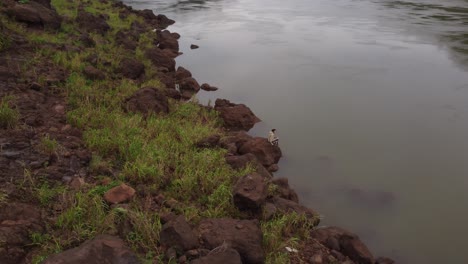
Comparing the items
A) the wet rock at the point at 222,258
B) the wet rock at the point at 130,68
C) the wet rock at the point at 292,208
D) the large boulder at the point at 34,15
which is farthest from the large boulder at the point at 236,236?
the large boulder at the point at 34,15

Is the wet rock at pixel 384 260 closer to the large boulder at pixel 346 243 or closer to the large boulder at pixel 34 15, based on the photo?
the large boulder at pixel 346 243

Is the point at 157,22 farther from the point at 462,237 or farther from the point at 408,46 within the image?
the point at 462,237

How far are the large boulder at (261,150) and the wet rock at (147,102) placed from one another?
2.76 meters

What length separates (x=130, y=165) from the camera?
721 cm

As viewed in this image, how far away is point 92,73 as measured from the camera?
11484 millimetres

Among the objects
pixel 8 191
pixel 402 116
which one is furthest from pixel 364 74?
pixel 8 191

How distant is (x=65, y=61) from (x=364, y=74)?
1137cm

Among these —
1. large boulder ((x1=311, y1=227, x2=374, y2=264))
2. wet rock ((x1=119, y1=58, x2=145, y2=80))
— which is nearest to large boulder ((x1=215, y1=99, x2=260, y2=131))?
wet rock ((x1=119, y1=58, x2=145, y2=80))

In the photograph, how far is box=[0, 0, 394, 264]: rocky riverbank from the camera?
17.0 ft

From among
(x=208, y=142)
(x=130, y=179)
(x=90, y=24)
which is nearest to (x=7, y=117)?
(x=130, y=179)

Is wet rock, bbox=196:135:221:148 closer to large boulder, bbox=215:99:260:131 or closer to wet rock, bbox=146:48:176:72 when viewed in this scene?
large boulder, bbox=215:99:260:131

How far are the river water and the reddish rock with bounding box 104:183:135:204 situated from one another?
3.75 m

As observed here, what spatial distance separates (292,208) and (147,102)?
5.15 m

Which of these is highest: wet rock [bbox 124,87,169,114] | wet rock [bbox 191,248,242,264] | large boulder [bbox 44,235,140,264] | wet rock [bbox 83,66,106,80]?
large boulder [bbox 44,235,140,264]
